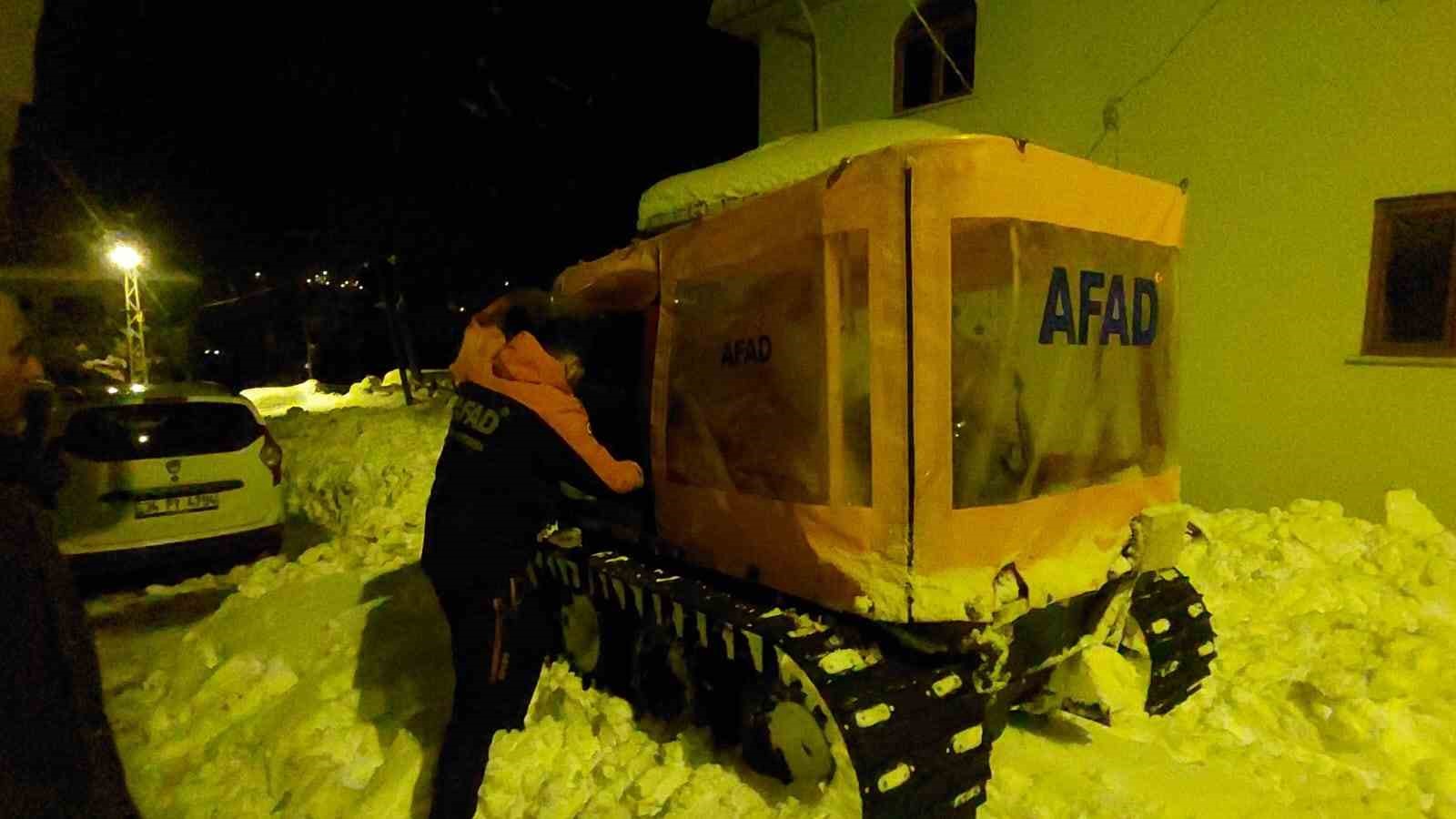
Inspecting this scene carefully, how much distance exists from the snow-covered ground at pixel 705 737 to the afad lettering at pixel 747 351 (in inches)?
67.6

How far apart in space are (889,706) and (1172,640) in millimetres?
2022

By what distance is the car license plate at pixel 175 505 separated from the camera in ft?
20.9

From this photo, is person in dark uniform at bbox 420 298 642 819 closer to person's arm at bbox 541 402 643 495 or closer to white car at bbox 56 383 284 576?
person's arm at bbox 541 402 643 495

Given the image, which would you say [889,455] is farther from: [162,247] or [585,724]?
[162,247]

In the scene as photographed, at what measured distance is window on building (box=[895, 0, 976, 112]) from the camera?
9.08 meters

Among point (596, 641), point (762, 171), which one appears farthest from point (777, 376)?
point (596, 641)

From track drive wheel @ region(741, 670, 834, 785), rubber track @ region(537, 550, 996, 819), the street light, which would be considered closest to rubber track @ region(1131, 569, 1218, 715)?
rubber track @ region(537, 550, 996, 819)

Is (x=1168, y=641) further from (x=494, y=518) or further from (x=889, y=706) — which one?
(x=494, y=518)

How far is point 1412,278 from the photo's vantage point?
602cm

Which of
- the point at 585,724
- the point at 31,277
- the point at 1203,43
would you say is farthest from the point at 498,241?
the point at 585,724

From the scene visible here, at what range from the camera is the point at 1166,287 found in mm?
3311

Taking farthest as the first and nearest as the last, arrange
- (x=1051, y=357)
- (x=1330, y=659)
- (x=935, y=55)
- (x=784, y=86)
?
(x=784, y=86), (x=935, y=55), (x=1330, y=659), (x=1051, y=357)

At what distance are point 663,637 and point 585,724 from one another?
596 millimetres

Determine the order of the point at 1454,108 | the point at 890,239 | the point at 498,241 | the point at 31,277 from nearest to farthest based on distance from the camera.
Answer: the point at 890,239 → the point at 1454,108 → the point at 31,277 → the point at 498,241
